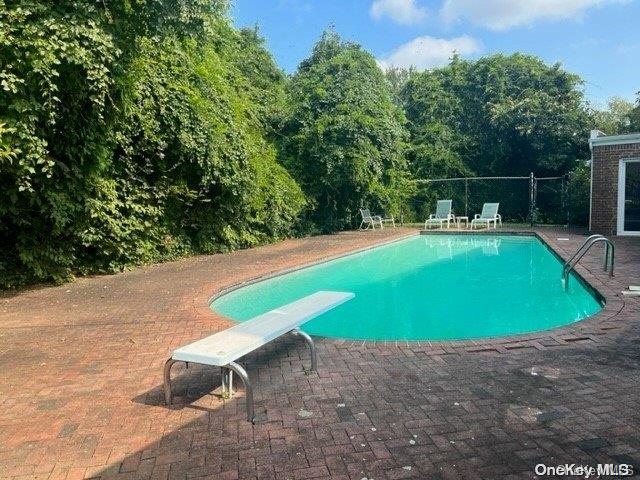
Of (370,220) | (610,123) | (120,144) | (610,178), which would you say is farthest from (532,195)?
(120,144)

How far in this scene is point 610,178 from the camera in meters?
13.2

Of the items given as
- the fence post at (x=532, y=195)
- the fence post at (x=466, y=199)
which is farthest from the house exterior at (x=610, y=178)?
the fence post at (x=466, y=199)

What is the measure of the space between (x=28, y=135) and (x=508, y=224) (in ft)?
53.4

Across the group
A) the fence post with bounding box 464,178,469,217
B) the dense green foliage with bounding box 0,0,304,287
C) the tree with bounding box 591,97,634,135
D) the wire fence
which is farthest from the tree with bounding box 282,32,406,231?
the tree with bounding box 591,97,634,135

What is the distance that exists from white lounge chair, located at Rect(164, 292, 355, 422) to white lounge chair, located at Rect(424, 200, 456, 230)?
519 inches

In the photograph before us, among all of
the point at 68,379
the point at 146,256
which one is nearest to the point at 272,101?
the point at 146,256

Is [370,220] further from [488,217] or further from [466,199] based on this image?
[466,199]

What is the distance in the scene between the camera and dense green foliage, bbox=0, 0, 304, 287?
5762mm

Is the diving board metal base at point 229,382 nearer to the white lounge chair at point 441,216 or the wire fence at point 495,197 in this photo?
the white lounge chair at point 441,216

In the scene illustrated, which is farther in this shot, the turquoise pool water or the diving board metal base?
the turquoise pool water

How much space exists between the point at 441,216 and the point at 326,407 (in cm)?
1493

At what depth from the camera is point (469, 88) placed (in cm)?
2044

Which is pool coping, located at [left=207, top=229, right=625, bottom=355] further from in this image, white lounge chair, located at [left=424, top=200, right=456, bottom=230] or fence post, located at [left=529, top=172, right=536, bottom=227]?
fence post, located at [left=529, top=172, right=536, bottom=227]

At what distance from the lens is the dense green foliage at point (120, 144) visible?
18.9ft
